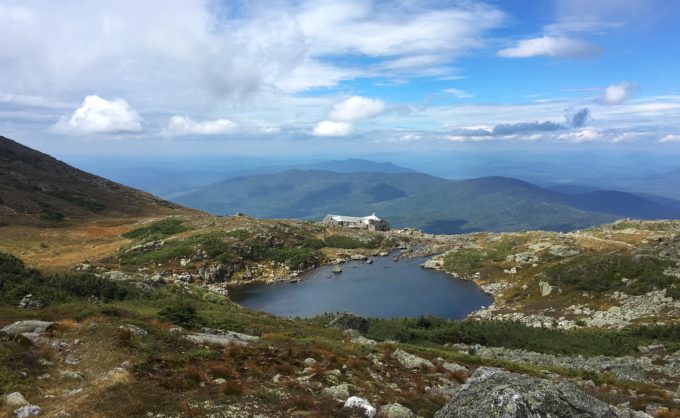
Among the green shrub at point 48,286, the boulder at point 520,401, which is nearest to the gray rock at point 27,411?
the boulder at point 520,401

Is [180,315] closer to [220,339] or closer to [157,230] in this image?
[220,339]

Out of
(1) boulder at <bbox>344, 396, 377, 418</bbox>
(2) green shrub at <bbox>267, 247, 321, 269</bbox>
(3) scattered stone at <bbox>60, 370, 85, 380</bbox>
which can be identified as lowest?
(2) green shrub at <bbox>267, 247, 321, 269</bbox>

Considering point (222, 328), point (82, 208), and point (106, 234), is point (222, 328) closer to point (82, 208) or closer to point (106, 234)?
point (106, 234)

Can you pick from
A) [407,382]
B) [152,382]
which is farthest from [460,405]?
[152,382]

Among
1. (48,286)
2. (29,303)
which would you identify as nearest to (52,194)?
(48,286)

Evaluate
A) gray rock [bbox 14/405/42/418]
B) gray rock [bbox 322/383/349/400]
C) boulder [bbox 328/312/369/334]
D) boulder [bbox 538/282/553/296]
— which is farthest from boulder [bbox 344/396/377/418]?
boulder [bbox 538/282/553/296]

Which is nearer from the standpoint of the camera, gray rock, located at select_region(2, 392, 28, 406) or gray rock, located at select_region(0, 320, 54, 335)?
gray rock, located at select_region(2, 392, 28, 406)

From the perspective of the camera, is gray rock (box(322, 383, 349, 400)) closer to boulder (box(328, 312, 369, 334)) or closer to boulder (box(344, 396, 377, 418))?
boulder (box(344, 396, 377, 418))
